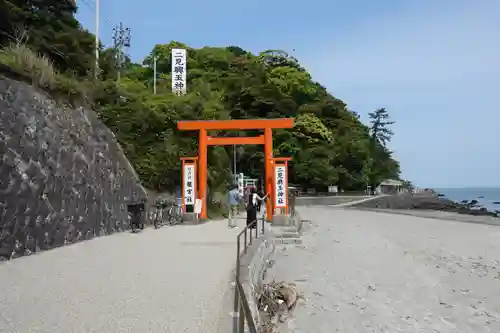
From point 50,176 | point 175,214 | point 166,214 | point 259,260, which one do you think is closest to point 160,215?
point 166,214

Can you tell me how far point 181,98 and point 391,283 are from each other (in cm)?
1470

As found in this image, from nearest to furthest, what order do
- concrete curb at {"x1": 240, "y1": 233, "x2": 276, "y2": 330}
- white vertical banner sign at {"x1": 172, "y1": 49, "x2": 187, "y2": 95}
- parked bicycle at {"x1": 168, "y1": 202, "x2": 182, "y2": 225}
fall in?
concrete curb at {"x1": 240, "y1": 233, "x2": 276, "y2": 330} < parked bicycle at {"x1": 168, "y1": 202, "x2": 182, "y2": 225} < white vertical banner sign at {"x1": 172, "y1": 49, "x2": 187, "y2": 95}

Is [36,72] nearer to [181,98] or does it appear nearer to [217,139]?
[217,139]

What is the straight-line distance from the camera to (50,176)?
9.32m

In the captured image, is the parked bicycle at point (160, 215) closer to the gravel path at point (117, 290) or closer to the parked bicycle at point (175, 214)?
the parked bicycle at point (175, 214)

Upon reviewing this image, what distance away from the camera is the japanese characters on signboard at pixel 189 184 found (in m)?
16.8

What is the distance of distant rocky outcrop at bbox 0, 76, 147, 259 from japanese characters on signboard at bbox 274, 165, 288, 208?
5995 millimetres

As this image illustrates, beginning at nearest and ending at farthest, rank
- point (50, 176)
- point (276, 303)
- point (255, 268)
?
point (255, 268) < point (276, 303) < point (50, 176)

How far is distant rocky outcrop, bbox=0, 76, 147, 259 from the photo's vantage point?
792 cm

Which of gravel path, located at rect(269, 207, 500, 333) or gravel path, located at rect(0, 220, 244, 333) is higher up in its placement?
gravel path, located at rect(0, 220, 244, 333)

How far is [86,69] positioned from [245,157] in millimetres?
24078

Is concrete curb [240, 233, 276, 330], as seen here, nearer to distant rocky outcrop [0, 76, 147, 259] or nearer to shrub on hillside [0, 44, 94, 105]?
distant rocky outcrop [0, 76, 147, 259]

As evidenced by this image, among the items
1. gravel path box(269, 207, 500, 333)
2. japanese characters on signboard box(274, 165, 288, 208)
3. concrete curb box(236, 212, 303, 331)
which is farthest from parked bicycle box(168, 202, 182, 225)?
gravel path box(269, 207, 500, 333)

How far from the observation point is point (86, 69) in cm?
1634
